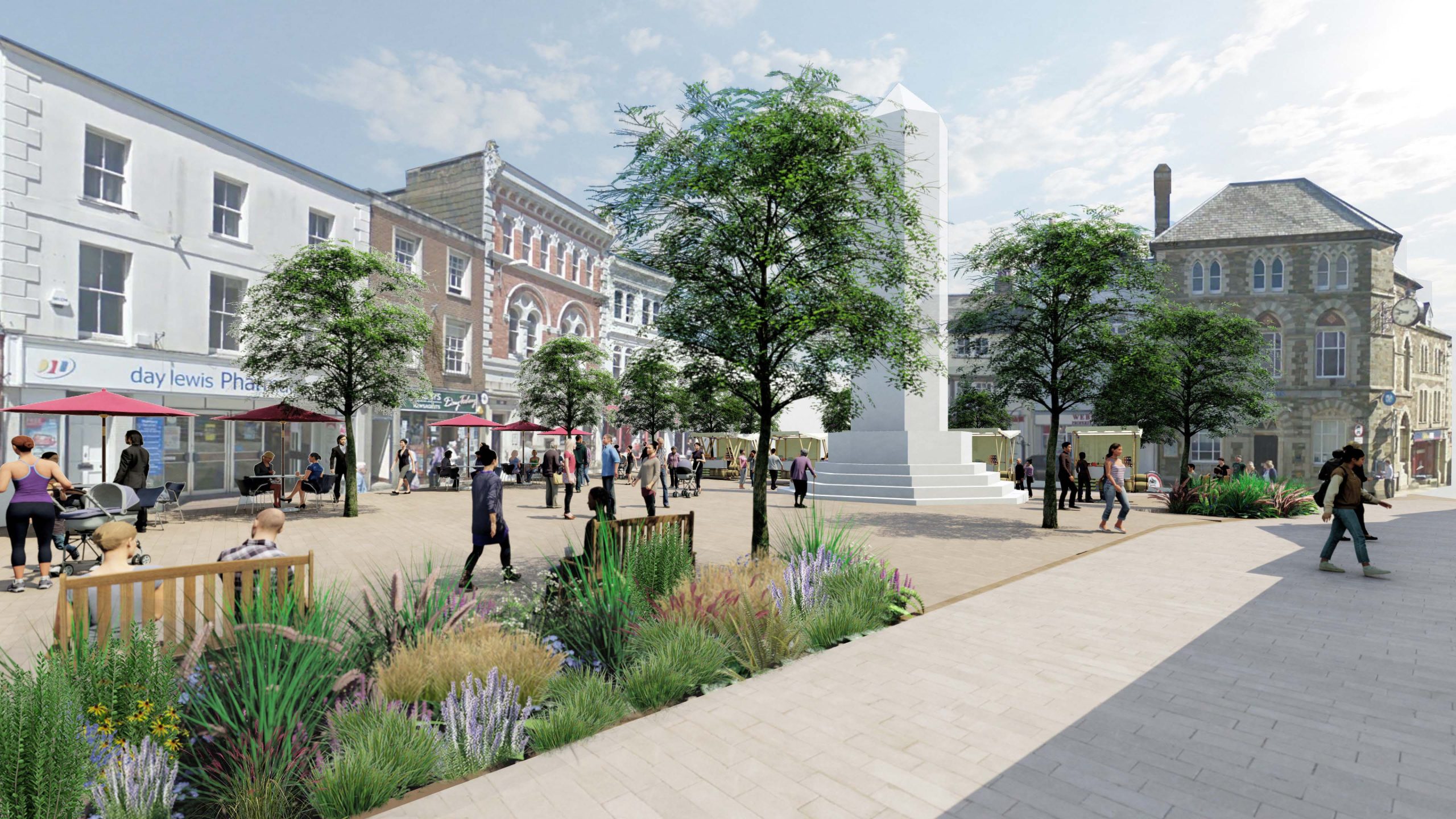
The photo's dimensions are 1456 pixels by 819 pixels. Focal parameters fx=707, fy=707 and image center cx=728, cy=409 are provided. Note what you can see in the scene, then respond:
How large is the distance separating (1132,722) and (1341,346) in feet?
154

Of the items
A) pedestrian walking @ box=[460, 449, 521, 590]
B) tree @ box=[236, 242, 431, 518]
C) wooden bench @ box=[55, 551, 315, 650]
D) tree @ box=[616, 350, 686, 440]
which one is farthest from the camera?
tree @ box=[616, 350, 686, 440]

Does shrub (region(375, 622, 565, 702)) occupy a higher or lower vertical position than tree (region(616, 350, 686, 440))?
lower

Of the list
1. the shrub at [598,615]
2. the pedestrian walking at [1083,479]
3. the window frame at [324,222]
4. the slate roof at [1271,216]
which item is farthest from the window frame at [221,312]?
the slate roof at [1271,216]

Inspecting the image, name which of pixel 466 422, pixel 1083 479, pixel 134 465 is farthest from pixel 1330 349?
pixel 134 465

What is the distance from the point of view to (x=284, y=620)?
12.8 ft

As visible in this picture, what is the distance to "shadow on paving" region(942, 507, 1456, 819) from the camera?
11.2 feet

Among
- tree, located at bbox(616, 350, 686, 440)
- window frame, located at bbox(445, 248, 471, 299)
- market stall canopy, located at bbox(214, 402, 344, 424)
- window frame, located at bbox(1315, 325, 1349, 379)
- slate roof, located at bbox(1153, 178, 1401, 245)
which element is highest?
slate roof, located at bbox(1153, 178, 1401, 245)

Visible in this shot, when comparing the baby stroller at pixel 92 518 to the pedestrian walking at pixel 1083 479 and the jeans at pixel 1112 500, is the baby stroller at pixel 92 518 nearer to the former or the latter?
the jeans at pixel 1112 500

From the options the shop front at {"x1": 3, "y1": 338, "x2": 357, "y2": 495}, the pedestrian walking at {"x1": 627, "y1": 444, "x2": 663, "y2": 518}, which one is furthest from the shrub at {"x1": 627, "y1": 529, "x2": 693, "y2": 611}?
the shop front at {"x1": 3, "y1": 338, "x2": 357, "y2": 495}

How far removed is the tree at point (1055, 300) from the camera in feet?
45.0

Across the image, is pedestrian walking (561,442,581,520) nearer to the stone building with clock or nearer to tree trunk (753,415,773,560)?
tree trunk (753,415,773,560)

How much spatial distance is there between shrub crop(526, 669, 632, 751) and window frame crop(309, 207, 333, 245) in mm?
21656

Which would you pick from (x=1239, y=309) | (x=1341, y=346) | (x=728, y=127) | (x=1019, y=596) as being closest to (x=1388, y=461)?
(x=1341, y=346)

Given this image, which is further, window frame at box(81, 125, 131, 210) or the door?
the door
